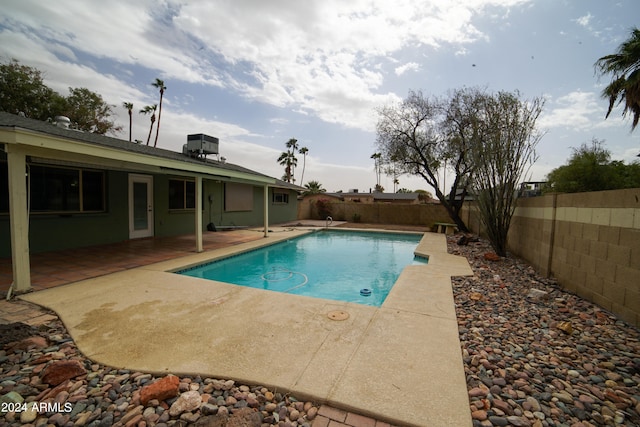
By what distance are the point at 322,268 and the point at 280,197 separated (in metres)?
10.2

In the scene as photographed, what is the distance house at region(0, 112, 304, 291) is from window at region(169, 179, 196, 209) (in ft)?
0.12

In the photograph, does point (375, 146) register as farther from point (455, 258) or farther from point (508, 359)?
point (508, 359)

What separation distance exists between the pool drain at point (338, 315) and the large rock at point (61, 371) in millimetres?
2426

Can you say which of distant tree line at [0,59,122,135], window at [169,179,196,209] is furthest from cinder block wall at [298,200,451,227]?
distant tree line at [0,59,122,135]

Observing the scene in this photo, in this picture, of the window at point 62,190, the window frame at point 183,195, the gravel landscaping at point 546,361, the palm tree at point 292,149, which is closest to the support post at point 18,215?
the window at point 62,190

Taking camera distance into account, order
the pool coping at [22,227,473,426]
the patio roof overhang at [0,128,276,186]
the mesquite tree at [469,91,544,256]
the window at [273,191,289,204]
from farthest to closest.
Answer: the window at [273,191,289,204] → the mesquite tree at [469,91,544,256] → the patio roof overhang at [0,128,276,186] → the pool coping at [22,227,473,426]

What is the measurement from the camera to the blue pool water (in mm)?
5867

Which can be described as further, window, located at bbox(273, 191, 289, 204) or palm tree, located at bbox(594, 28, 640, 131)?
window, located at bbox(273, 191, 289, 204)

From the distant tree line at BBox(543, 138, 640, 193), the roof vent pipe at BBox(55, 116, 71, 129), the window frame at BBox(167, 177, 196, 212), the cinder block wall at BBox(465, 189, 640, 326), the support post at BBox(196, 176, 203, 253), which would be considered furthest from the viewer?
the distant tree line at BBox(543, 138, 640, 193)

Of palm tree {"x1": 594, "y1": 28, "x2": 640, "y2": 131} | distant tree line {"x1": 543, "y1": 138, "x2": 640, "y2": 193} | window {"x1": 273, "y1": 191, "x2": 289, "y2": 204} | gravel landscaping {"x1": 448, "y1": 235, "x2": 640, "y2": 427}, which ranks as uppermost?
palm tree {"x1": 594, "y1": 28, "x2": 640, "y2": 131}

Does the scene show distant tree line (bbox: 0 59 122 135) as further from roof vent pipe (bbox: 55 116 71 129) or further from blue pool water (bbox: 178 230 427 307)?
blue pool water (bbox: 178 230 427 307)

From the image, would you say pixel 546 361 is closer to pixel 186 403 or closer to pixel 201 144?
pixel 186 403

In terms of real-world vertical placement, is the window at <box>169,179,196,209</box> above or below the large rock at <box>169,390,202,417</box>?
above

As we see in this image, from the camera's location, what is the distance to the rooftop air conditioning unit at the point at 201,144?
10.7m
